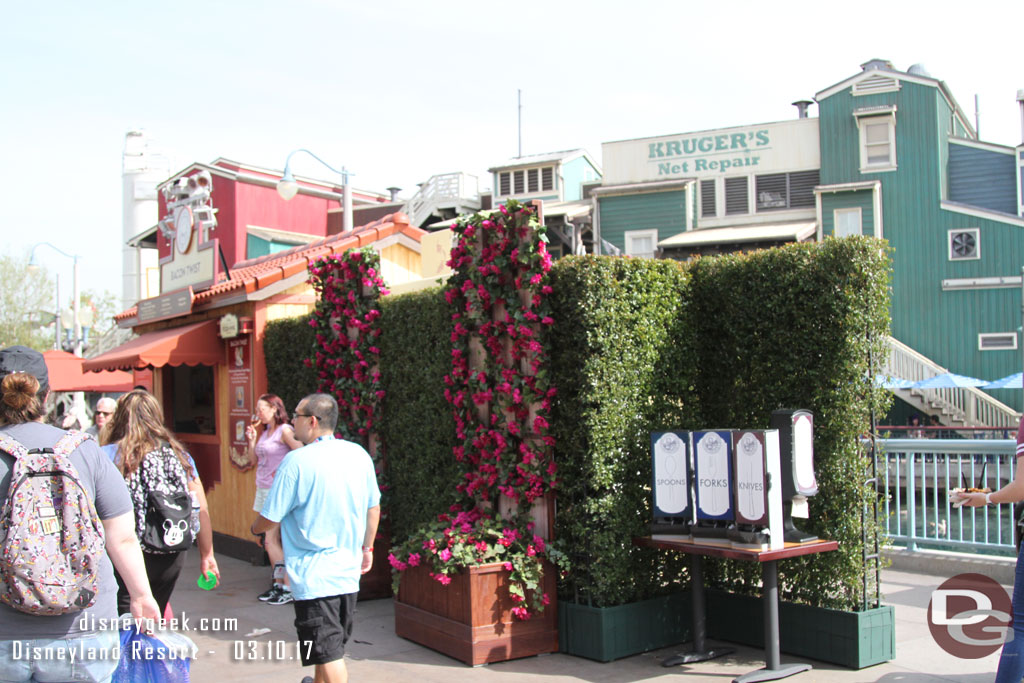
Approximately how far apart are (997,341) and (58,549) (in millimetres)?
26021

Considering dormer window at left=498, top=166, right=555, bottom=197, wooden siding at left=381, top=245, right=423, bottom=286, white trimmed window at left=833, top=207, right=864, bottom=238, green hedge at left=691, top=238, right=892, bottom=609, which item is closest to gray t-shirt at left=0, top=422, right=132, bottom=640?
green hedge at left=691, top=238, right=892, bottom=609

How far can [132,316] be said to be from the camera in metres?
14.1

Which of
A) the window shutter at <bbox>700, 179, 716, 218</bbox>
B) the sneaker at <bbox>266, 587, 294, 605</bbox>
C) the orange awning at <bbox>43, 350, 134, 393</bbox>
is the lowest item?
the sneaker at <bbox>266, 587, 294, 605</bbox>

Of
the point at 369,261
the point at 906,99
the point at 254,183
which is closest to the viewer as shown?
the point at 369,261

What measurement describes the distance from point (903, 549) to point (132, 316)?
1143 cm

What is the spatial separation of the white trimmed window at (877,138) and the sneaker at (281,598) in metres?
23.0

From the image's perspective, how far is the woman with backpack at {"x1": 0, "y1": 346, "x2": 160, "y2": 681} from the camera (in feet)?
10.2

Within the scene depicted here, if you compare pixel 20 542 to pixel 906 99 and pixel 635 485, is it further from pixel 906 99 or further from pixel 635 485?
pixel 906 99

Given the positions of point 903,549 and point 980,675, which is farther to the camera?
point 903,549

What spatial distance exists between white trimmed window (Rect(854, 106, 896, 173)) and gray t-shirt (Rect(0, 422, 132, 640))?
86.4 ft

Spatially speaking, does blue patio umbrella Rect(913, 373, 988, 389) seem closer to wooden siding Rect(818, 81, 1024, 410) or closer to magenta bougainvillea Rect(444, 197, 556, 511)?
wooden siding Rect(818, 81, 1024, 410)

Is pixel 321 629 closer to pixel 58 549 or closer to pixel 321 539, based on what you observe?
pixel 321 539

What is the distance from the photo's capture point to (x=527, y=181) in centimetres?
3347

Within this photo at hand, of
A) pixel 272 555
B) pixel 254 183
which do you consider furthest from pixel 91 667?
pixel 254 183
